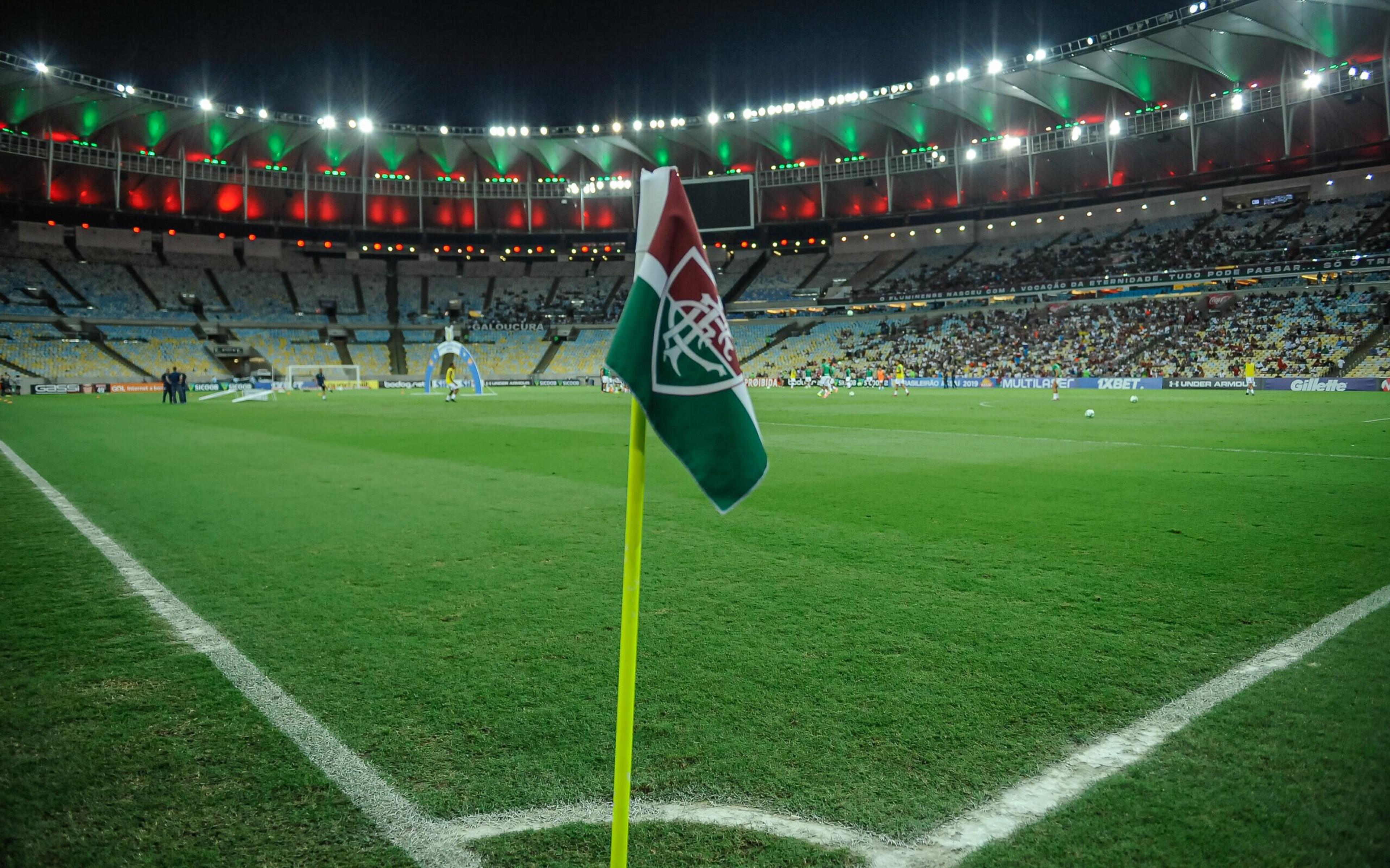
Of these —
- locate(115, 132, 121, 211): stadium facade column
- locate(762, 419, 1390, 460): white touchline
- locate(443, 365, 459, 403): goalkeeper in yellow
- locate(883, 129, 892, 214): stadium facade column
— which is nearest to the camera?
locate(762, 419, 1390, 460): white touchline

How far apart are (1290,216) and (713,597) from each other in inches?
2396

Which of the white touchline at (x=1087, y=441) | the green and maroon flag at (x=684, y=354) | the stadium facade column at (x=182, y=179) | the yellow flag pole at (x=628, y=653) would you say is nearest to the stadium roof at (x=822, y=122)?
the stadium facade column at (x=182, y=179)

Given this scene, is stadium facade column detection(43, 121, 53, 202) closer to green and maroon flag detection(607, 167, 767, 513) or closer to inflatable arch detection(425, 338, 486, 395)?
inflatable arch detection(425, 338, 486, 395)

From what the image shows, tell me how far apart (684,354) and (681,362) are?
0.09ft

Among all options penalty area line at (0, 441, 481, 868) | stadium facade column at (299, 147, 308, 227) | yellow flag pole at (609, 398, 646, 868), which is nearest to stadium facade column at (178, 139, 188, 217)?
stadium facade column at (299, 147, 308, 227)

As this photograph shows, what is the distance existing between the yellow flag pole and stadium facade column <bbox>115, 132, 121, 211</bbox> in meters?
71.4

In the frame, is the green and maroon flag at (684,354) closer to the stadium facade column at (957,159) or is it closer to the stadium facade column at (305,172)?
the stadium facade column at (957,159)

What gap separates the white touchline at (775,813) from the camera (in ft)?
7.61

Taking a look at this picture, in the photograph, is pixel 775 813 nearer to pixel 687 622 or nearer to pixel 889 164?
pixel 687 622

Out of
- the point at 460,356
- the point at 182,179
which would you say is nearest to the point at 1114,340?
the point at 460,356

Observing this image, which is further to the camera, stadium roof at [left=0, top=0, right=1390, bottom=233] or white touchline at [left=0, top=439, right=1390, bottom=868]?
stadium roof at [left=0, top=0, right=1390, bottom=233]

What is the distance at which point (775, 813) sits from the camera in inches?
98.9

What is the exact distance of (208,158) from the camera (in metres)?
62.5

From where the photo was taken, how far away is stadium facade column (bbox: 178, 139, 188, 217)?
59844 millimetres
